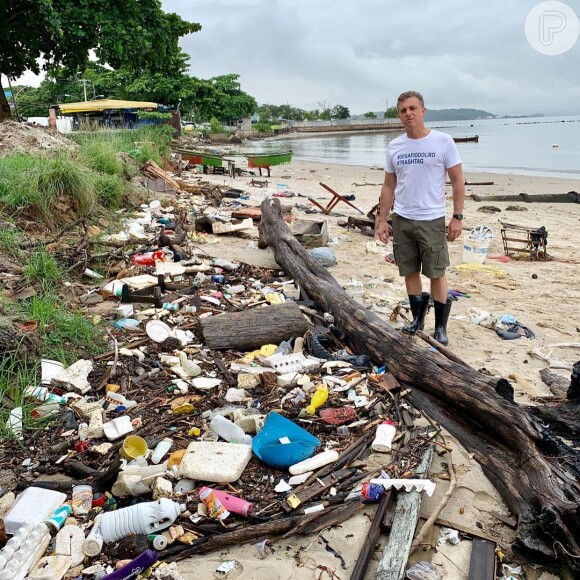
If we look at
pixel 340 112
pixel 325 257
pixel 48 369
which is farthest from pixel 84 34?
pixel 340 112

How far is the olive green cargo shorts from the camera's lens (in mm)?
3934

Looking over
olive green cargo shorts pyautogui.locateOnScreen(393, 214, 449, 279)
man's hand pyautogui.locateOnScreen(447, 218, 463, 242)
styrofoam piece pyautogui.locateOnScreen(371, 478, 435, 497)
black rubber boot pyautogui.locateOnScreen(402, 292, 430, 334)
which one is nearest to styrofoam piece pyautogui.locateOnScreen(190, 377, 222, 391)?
styrofoam piece pyautogui.locateOnScreen(371, 478, 435, 497)

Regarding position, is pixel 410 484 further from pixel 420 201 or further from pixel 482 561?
pixel 420 201

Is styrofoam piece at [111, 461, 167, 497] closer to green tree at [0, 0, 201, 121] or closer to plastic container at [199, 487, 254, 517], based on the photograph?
plastic container at [199, 487, 254, 517]

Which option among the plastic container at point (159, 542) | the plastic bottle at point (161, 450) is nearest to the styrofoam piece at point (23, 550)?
the plastic container at point (159, 542)

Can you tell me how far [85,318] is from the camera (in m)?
4.07

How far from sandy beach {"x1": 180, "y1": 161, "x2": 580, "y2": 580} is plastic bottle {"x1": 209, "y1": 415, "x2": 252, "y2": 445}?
0.67 metres

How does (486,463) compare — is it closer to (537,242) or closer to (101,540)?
(101,540)

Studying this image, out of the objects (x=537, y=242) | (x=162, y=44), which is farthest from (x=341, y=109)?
(x=537, y=242)

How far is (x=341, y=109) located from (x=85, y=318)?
11503 cm

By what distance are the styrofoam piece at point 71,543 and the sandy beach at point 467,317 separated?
17.2 inches

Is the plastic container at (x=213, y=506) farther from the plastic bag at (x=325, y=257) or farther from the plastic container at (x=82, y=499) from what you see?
the plastic bag at (x=325, y=257)

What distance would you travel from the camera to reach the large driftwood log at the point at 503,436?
1.95 metres

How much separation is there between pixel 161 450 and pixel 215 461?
0.36 meters
